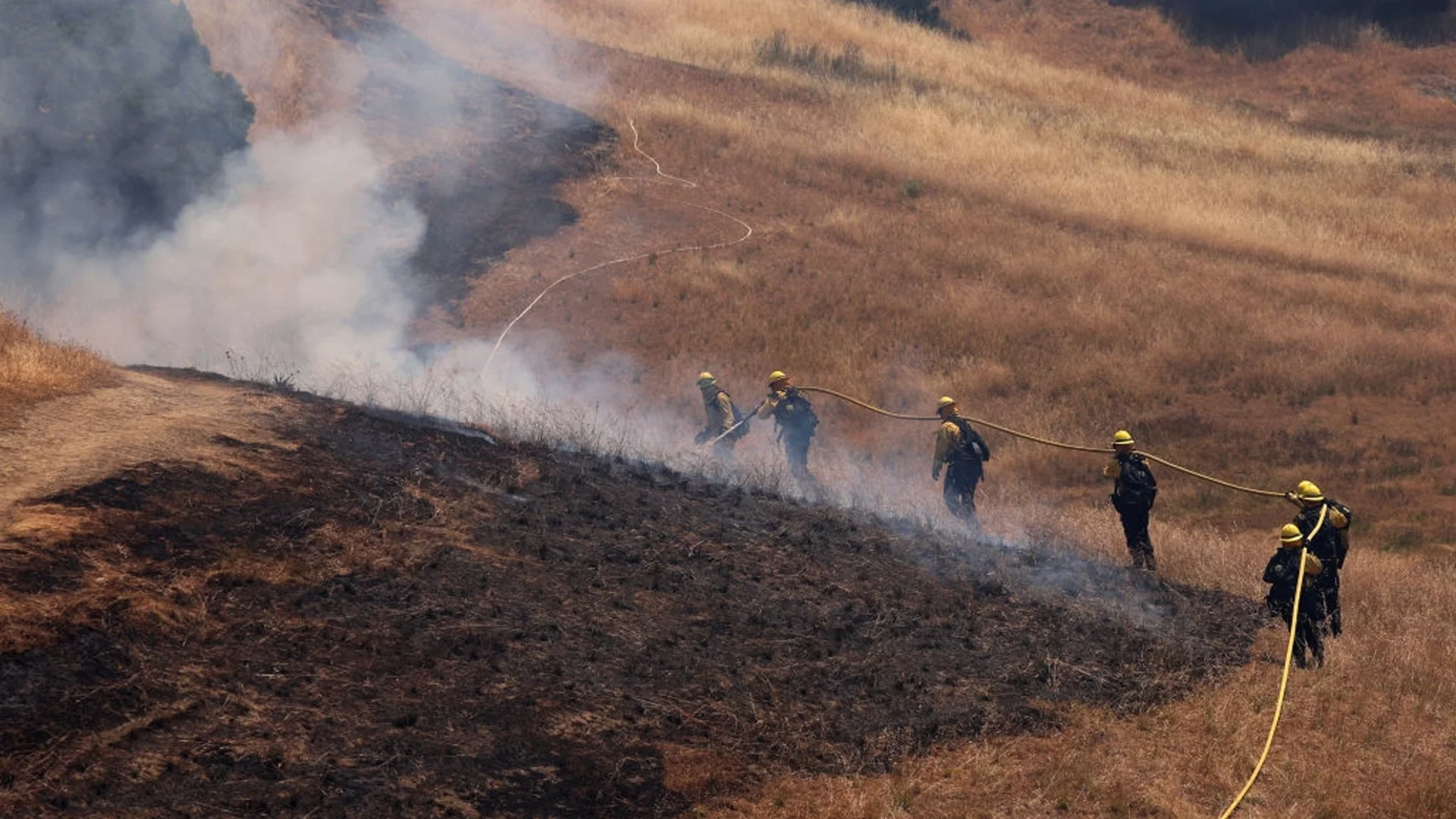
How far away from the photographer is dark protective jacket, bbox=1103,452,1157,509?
11742mm

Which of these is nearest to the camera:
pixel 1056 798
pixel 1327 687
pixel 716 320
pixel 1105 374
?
pixel 1056 798

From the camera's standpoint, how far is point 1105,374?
63.0 feet

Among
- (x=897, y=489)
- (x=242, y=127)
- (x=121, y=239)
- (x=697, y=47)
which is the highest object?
(x=697, y=47)

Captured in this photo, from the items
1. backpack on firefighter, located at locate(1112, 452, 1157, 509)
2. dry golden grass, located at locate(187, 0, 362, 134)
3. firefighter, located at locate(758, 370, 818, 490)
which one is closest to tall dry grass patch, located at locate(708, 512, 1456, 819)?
backpack on firefighter, located at locate(1112, 452, 1157, 509)

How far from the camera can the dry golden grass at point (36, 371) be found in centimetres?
992

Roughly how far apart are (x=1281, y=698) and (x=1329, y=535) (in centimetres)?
232

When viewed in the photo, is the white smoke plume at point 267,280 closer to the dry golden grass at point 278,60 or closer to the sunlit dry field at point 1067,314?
the dry golden grass at point 278,60

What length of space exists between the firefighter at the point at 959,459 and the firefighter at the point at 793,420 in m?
1.56

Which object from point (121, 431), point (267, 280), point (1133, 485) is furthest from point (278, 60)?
point (1133, 485)

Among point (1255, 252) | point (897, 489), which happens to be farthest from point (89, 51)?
point (1255, 252)

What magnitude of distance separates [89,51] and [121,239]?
2499 mm

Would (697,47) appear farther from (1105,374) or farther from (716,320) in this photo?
(1105,374)

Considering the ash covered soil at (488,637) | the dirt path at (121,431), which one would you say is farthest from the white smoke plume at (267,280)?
the ash covered soil at (488,637)

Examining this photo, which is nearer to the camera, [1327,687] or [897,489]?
[1327,687]
